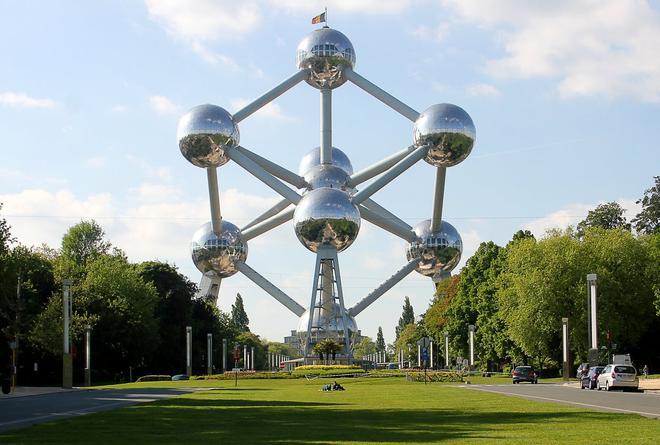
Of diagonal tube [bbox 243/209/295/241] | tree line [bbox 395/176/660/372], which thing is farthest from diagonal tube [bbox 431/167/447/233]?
diagonal tube [bbox 243/209/295/241]

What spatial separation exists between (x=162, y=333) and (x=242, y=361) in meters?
53.5

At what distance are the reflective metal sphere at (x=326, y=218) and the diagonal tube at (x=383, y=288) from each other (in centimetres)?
1034

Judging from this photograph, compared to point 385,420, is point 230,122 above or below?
above

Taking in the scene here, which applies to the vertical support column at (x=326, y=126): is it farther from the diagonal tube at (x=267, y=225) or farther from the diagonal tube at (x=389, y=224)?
the diagonal tube at (x=267, y=225)

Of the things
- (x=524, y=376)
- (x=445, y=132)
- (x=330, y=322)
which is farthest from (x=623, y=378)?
(x=330, y=322)

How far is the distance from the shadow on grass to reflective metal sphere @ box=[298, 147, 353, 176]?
181ft

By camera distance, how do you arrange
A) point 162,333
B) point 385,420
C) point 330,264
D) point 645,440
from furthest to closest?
1. point 162,333
2. point 330,264
3. point 385,420
4. point 645,440

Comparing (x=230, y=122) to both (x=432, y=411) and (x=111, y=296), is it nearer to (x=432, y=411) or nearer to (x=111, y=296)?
(x=111, y=296)

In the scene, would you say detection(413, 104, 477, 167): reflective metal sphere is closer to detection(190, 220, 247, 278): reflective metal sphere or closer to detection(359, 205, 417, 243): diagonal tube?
detection(359, 205, 417, 243): diagonal tube

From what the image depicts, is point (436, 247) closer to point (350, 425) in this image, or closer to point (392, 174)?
point (392, 174)

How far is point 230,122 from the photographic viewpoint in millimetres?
71500

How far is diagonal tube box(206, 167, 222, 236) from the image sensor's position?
73688 mm

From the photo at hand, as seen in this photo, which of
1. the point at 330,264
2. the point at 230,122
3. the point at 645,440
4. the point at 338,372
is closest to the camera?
the point at 645,440

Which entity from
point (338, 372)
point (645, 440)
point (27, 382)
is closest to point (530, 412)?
point (645, 440)
